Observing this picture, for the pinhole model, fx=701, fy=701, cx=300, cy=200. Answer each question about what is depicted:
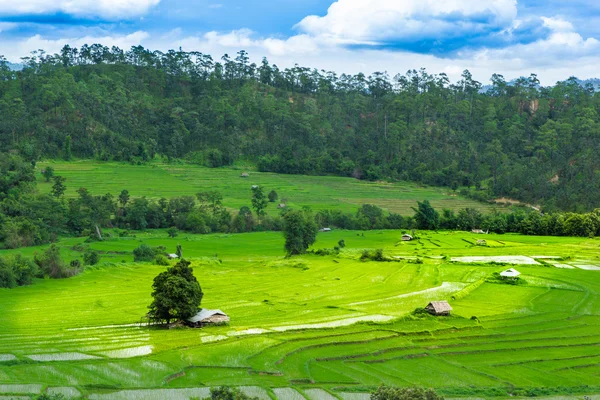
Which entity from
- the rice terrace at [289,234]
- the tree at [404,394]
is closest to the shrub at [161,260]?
the rice terrace at [289,234]

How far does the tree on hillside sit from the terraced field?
17033 mm

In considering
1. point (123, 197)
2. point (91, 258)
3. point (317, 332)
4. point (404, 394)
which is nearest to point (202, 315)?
point (317, 332)

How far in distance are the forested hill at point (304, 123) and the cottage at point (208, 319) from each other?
6292 cm

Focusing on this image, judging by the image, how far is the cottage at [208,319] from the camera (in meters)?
36.3

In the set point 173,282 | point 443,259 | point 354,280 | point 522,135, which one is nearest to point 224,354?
point 173,282

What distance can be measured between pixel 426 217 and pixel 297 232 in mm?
20558

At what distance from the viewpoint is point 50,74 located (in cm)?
11394

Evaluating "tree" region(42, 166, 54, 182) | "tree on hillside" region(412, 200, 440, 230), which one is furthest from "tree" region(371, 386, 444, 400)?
"tree" region(42, 166, 54, 182)

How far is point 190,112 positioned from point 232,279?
6713cm

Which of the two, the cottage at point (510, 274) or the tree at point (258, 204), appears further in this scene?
the tree at point (258, 204)

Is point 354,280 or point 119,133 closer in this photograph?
point 354,280

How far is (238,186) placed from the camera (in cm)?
9362

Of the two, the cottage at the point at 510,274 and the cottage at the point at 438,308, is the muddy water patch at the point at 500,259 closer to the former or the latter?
the cottage at the point at 510,274

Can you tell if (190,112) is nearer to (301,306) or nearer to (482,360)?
(301,306)
